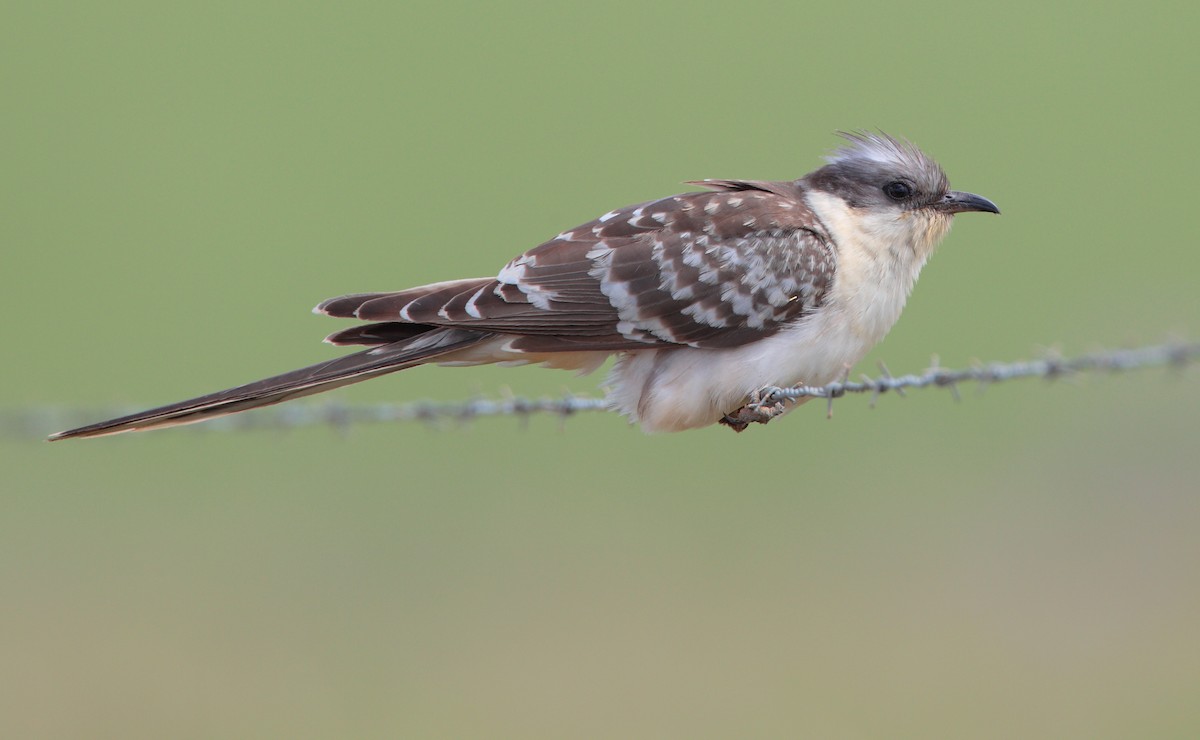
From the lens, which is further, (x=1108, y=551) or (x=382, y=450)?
(x=382, y=450)

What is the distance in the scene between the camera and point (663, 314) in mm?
4426

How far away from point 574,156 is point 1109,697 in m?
5.79

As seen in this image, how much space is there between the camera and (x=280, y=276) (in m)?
10.8

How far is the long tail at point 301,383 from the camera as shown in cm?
407

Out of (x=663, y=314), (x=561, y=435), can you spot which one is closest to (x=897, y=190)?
(x=663, y=314)

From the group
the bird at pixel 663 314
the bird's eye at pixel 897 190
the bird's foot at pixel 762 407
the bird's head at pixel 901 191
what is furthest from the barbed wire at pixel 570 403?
the bird's eye at pixel 897 190

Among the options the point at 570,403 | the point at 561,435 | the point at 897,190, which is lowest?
the point at 561,435

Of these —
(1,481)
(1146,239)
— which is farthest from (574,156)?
(1,481)

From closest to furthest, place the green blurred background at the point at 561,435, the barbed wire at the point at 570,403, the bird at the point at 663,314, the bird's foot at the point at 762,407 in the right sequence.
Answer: the barbed wire at the point at 570,403, the bird's foot at the point at 762,407, the bird at the point at 663,314, the green blurred background at the point at 561,435

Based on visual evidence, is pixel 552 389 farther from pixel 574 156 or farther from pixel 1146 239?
pixel 1146 239

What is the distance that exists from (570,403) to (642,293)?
Result: 42 centimetres

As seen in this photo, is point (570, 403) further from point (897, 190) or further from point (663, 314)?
point (897, 190)

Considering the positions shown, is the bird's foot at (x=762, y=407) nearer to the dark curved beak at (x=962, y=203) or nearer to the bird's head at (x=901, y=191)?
the bird's head at (x=901, y=191)

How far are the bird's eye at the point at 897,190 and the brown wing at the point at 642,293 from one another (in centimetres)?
56
